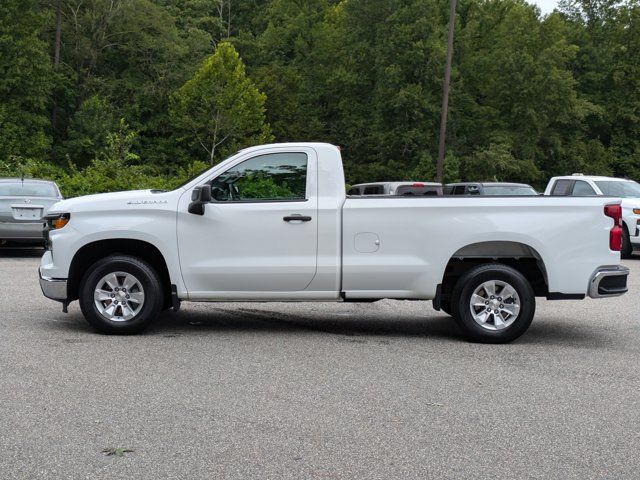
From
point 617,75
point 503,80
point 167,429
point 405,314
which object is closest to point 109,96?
point 503,80

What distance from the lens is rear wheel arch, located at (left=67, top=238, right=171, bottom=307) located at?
8266 mm

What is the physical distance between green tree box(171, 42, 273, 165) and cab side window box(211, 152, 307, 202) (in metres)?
51.5

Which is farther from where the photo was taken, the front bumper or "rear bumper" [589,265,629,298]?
the front bumper

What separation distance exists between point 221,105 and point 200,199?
5231 cm

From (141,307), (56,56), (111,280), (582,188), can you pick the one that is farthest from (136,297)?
(56,56)

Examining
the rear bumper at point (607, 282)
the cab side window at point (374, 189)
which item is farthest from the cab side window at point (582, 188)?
the rear bumper at point (607, 282)

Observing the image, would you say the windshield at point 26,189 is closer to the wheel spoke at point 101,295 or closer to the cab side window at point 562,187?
the wheel spoke at point 101,295

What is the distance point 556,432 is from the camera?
5.08 meters

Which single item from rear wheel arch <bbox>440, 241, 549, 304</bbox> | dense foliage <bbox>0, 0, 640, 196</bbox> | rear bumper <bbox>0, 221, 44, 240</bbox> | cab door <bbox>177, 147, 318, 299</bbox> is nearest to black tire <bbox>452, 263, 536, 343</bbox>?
rear wheel arch <bbox>440, 241, 549, 304</bbox>

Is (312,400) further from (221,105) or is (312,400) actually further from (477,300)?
(221,105)

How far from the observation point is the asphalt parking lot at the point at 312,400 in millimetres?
4441

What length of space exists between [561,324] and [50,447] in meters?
6.64

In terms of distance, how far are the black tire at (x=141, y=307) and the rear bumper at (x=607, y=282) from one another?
4462mm

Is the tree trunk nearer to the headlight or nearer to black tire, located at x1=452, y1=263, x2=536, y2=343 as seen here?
the headlight
